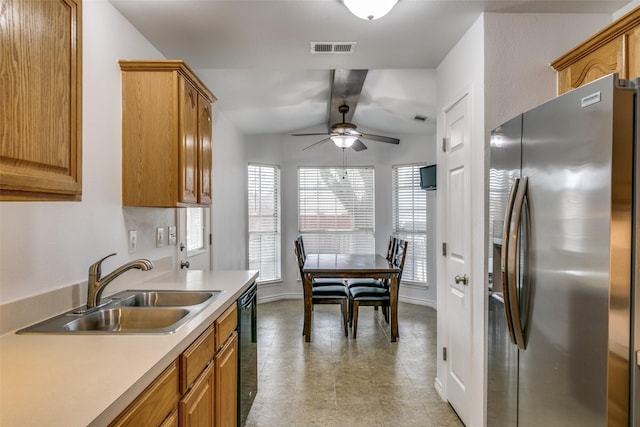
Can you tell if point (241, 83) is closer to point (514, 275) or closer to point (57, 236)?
point (57, 236)

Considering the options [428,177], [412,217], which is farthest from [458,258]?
[412,217]

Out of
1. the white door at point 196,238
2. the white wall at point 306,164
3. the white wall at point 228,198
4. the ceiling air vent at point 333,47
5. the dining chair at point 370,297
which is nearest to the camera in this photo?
the ceiling air vent at point 333,47

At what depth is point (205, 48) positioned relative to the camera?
2430 mm

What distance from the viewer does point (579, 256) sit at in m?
1.16

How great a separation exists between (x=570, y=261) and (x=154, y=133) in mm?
2023

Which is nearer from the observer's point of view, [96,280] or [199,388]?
[199,388]

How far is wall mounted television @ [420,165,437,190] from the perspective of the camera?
493 centimetres

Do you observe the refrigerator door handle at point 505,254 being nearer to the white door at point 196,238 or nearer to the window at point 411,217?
the white door at point 196,238

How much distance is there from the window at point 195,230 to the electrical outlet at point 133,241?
128 cm

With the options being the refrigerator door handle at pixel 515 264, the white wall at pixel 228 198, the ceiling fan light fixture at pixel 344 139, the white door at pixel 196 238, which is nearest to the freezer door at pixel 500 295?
the refrigerator door handle at pixel 515 264

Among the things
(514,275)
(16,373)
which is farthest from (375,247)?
(16,373)

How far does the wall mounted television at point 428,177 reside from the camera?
493 cm

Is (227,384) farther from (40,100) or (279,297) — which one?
(279,297)

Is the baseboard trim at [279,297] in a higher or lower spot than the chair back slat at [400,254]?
lower
